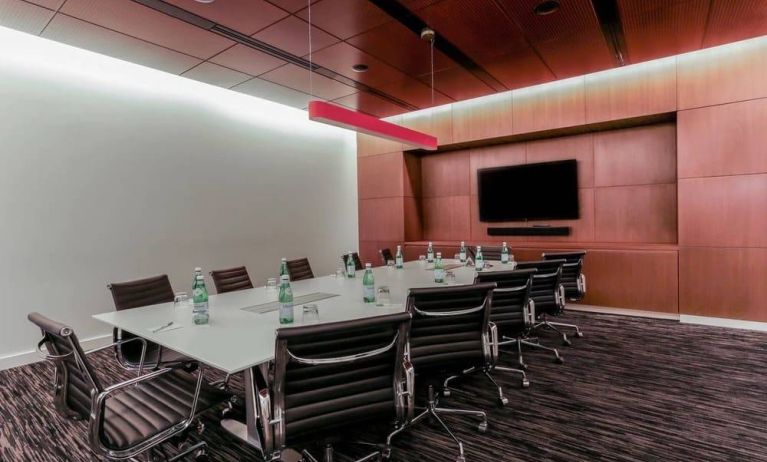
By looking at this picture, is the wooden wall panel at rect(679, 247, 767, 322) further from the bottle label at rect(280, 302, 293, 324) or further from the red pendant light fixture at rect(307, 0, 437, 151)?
the bottle label at rect(280, 302, 293, 324)

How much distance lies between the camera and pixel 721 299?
4.51 metres

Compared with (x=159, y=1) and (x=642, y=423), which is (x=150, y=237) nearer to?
(x=159, y=1)

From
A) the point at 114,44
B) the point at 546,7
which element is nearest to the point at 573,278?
the point at 546,7

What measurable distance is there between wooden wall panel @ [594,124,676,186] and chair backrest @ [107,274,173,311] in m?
5.60

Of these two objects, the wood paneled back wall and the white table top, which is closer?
the white table top

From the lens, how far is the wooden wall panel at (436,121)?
259 inches

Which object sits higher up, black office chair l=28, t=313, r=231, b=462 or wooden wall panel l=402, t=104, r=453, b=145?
wooden wall panel l=402, t=104, r=453, b=145

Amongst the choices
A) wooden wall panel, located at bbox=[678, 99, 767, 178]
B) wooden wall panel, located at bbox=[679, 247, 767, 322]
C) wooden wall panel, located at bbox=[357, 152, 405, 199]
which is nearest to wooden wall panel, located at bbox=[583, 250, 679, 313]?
wooden wall panel, located at bbox=[679, 247, 767, 322]

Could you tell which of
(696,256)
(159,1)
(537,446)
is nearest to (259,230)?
(159,1)

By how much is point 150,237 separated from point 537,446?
452 centimetres

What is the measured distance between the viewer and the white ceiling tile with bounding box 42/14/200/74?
359 cm

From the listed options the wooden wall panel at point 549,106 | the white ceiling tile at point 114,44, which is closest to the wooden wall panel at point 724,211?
the wooden wall panel at point 549,106

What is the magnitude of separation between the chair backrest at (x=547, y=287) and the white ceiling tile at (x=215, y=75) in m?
4.01

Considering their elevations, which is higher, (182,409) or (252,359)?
(252,359)
